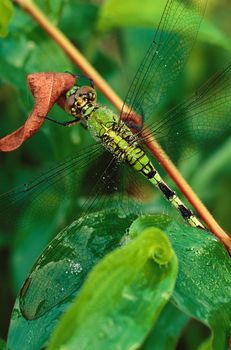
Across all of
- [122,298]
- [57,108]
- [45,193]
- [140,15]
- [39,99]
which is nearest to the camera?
[122,298]

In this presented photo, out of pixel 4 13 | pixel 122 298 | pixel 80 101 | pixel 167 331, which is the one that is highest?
pixel 4 13

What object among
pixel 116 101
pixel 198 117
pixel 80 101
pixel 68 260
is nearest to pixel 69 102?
pixel 80 101

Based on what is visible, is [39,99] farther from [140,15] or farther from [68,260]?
[140,15]

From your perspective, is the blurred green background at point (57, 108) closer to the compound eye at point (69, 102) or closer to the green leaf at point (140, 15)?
the green leaf at point (140, 15)

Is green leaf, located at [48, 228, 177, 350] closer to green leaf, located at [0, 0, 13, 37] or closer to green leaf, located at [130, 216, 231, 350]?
green leaf, located at [130, 216, 231, 350]

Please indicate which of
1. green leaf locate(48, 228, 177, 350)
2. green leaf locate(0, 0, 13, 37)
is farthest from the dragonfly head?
green leaf locate(48, 228, 177, 350)

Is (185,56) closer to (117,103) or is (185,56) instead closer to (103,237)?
(117,103)

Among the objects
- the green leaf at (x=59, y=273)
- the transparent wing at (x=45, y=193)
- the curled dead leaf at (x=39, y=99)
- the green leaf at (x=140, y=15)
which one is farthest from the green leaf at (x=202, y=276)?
the green leaf at (x=140, y=15)
